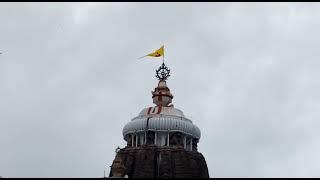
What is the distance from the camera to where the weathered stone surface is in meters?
110

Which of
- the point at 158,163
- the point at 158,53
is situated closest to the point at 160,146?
the point at 158,163

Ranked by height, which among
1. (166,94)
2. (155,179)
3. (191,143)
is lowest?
(155,179)

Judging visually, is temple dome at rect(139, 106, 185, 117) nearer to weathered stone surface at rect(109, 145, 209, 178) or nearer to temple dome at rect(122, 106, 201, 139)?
temple dome at rect(122, 106, 201, 139)

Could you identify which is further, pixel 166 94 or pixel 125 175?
pixel 166 94

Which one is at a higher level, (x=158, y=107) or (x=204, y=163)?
(x=158, y=107)

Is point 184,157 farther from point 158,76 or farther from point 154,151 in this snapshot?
point 158,76

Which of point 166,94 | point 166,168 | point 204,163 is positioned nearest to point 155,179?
point 166,168

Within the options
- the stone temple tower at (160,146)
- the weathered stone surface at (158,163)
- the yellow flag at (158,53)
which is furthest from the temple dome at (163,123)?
the yellow flag at (158,53)

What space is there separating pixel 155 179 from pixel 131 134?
13.5m

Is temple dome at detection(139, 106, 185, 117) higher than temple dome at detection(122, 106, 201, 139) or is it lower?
higher

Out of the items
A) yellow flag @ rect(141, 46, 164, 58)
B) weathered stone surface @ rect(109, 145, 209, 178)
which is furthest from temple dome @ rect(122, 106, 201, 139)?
yellow flag @ rect(141, 46, 164, 58)

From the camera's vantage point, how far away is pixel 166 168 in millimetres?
110250

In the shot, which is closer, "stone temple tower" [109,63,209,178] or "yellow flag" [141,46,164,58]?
"stone temple tower" [109,63,209,178]

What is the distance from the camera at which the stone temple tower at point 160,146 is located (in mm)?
110438
